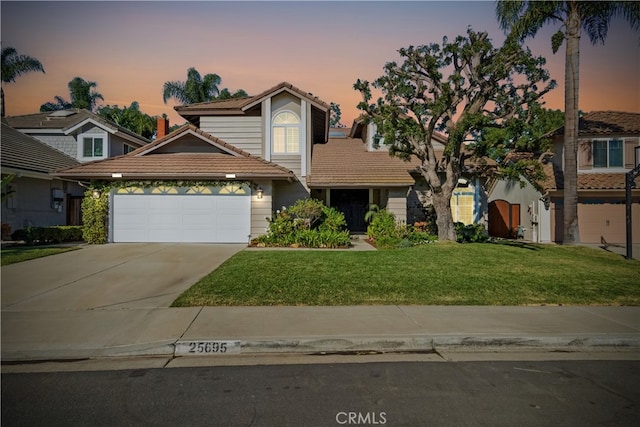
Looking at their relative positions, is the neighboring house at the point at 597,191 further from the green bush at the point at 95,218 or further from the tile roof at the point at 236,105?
the green bush at the point at 95,218

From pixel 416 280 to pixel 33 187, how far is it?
18.6 meters

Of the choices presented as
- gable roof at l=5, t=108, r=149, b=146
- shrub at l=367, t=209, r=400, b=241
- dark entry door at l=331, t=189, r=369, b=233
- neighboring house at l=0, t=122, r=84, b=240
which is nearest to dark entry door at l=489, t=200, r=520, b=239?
dark entry door at l=331, t=189, r=369, b=233

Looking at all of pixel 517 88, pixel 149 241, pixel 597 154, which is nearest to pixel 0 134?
pixel 149 241

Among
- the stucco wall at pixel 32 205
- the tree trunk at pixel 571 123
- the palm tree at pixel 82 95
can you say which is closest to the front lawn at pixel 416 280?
the tree trunk at pixel 571 123

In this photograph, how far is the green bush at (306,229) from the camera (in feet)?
50.3

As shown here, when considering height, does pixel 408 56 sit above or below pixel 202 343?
above

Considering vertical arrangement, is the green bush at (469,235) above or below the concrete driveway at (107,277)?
above

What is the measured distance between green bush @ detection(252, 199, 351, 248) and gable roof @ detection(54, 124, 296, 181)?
1.56 meters

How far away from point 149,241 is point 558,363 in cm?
1506

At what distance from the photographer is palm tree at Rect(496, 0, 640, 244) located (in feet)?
55.3

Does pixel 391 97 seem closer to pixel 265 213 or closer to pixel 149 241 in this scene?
pixel 265 213

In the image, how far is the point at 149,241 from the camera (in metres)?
16.6

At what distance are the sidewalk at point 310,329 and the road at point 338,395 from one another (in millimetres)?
553

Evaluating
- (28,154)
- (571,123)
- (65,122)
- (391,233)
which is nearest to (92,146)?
(65,122)
